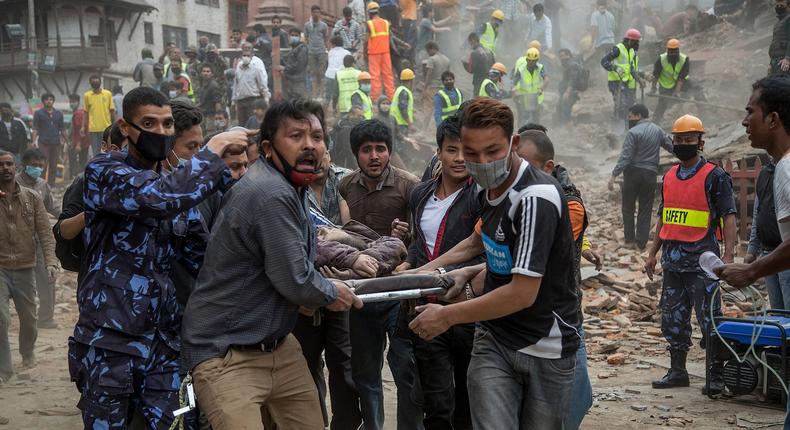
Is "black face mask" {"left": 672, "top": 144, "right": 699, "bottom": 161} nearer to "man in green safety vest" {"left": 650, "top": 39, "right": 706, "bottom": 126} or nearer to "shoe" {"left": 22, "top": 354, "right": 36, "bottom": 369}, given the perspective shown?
"shoe" {"left": 22, "top": 354, "right": 36, "bottom": 369}

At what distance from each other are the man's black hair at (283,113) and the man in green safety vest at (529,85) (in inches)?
658

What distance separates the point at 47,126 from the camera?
19891mm

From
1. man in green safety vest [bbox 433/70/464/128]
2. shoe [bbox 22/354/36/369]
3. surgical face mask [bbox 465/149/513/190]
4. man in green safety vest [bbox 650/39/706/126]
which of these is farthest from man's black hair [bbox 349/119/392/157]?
man in green safety vest [bbox 650/39/706/126]

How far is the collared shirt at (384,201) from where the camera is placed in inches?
232

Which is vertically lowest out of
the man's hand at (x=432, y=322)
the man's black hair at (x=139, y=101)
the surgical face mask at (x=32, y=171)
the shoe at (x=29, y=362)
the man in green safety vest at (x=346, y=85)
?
the shoe at (x=29, y=362)

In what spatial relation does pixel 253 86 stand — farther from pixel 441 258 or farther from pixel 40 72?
pixel 40 72

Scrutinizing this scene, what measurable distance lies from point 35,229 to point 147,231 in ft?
19.4

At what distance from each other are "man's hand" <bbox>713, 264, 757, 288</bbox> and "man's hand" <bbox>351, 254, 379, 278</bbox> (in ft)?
6.17

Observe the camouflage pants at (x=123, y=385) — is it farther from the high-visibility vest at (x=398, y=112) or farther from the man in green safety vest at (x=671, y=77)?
the man in green safety vest at (x=671, y=77)

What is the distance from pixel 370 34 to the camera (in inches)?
813

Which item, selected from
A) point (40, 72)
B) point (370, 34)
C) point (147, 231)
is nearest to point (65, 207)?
point (147, 231)

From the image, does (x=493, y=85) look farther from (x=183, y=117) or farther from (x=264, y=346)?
(x=264, y=346)

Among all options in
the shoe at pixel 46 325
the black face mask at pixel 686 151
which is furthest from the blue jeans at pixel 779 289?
the shoe at pixel 46 325

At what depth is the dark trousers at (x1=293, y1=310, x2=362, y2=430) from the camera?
527cm
